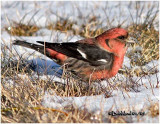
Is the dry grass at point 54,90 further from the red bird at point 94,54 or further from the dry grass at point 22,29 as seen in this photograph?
the dry grass at point 22,29

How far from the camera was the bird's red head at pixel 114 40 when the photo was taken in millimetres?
3990

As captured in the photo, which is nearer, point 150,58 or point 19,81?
point 19,81

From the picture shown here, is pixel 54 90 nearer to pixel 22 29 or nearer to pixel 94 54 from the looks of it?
pixel 94 54

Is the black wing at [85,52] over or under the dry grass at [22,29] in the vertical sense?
under

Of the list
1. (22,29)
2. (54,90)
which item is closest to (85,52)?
(54,90)

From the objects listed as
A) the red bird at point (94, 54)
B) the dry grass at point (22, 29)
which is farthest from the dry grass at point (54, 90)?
the dry grass at point (22, 29)

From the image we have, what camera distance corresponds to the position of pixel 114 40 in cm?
400

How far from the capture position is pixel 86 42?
4047 mm

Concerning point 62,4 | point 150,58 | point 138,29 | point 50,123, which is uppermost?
point 62,4

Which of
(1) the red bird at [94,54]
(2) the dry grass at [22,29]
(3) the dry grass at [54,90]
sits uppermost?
(2) the dry grass at [22,29]

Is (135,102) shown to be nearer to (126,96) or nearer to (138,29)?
(126,96)

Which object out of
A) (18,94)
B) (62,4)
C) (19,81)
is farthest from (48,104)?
(62,4)

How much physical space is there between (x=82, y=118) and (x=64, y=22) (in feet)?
11.2

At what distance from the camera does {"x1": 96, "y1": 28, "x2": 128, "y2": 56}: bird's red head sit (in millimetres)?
3990
